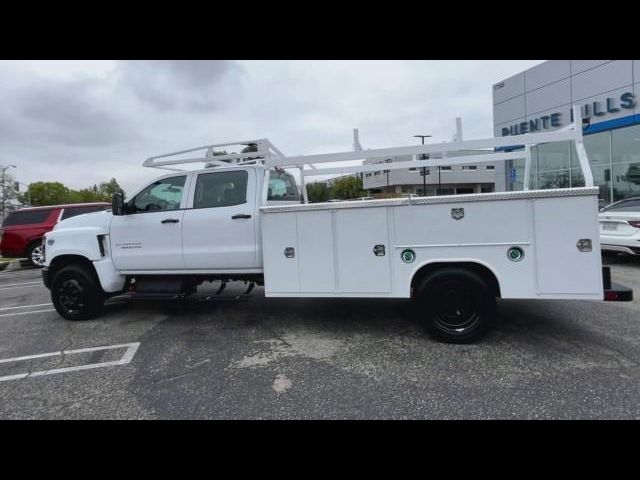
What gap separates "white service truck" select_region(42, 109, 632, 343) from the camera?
13.1 feet

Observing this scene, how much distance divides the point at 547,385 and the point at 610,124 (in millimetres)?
18061

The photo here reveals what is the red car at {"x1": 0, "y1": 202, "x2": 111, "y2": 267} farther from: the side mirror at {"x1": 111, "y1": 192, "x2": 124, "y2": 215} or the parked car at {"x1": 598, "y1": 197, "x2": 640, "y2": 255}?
the parked car at {"x1": 598, "y1": 197, "x2": 640, "y2": 255}

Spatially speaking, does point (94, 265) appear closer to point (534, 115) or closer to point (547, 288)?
point (547, 288)

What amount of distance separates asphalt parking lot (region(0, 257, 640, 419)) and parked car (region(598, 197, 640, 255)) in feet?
9.84

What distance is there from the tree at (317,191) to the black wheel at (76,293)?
362 cm

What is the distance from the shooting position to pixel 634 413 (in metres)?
2.96

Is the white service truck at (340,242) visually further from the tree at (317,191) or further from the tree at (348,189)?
the tree at (348,189)

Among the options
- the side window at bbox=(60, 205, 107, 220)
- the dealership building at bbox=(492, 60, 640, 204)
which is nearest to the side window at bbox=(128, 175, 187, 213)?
the side window at bbox=(60, 205, 107, 220)

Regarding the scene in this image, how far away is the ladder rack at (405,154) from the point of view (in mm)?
4281

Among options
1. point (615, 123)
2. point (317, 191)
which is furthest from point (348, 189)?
point (317, 191)

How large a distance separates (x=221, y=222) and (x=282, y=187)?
3.73ft

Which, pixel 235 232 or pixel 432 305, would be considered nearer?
pixel 432 305

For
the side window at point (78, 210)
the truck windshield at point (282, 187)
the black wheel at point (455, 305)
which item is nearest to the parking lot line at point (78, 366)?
the truck windshield at point (282, 187)

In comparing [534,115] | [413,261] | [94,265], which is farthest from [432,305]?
[534,115]
